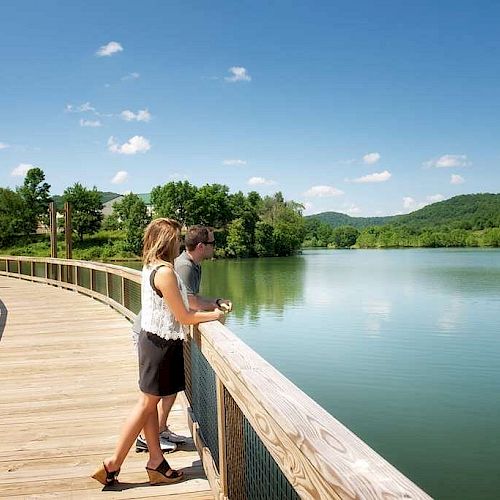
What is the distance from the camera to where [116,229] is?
7619cm

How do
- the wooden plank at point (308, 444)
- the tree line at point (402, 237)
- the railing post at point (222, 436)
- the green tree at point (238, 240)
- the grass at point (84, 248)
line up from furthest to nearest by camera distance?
the tree line at point (402, 237) < the green tree at point (238, 240) < the grass at point (84, 248) < the railing post at point (222, 436) < the wooden plank at point (308, 444)

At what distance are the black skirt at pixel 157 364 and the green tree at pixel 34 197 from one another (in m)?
70.8

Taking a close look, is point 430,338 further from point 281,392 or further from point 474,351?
point 281,392

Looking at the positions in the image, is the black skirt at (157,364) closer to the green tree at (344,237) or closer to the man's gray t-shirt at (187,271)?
the man's gray t-shirt at (187,271)

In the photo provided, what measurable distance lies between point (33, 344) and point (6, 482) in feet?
14.5

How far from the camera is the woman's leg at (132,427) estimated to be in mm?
2822

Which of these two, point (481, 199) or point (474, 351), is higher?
point (481, 199)

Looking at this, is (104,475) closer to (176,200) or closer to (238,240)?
(238,240)

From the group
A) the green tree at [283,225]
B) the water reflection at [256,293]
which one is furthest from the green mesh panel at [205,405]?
the green tree at [283,225]

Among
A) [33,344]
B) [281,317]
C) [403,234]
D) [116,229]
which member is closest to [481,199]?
[403,234]

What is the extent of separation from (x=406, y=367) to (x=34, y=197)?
223ft

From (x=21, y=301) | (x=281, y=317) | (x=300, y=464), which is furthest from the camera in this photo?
(x=281, y=317)

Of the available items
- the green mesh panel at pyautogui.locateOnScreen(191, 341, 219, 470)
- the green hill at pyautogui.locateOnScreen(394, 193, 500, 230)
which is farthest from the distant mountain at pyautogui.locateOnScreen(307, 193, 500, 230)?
the green mesh panel at pyautogui.locateOnScreen(191, 341, 219, 470)

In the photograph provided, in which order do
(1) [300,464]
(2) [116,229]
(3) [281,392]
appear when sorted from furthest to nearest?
(2) [116,229], (3) [281,392], (1) [300,464]
